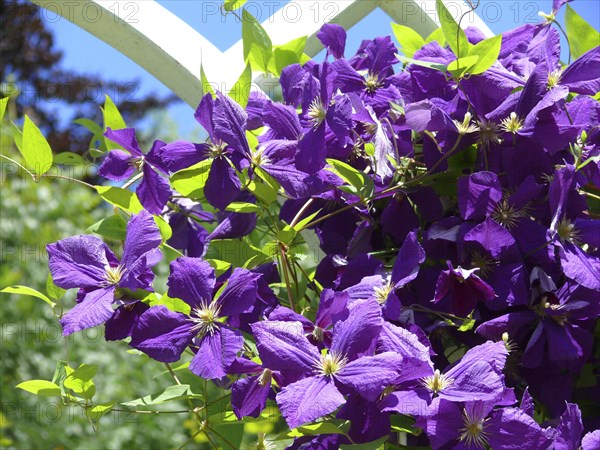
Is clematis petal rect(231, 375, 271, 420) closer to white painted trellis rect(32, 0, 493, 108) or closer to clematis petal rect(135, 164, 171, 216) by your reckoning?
clematis petal rect(135, 164, 171, 216)

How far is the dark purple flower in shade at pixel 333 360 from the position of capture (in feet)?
1.92

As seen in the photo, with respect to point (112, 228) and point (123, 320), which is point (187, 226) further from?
point (123, 320)

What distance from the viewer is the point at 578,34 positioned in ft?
2.94

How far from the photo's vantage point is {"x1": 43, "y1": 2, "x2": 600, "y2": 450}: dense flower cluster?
24.7 inches

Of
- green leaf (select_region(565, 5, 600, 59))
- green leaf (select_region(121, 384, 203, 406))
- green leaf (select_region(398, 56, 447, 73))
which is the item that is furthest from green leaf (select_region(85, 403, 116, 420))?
green leaf (select_region(565, 5, 600, 59))

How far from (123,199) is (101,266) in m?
0.10

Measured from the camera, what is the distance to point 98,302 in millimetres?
667

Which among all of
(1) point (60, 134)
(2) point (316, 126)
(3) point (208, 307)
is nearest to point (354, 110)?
(2) point (316, 126)

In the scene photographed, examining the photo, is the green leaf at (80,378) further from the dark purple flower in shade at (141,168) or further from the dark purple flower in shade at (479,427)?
the dark purple flower in shade at (479,427)

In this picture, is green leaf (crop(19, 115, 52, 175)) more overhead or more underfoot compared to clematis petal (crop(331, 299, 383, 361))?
more overhead

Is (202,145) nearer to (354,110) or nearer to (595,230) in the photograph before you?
(354,110)

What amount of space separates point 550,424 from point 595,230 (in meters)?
0.19

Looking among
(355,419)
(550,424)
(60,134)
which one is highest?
(60,134)

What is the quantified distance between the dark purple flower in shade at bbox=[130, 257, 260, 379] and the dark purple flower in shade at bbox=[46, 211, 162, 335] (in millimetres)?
35
